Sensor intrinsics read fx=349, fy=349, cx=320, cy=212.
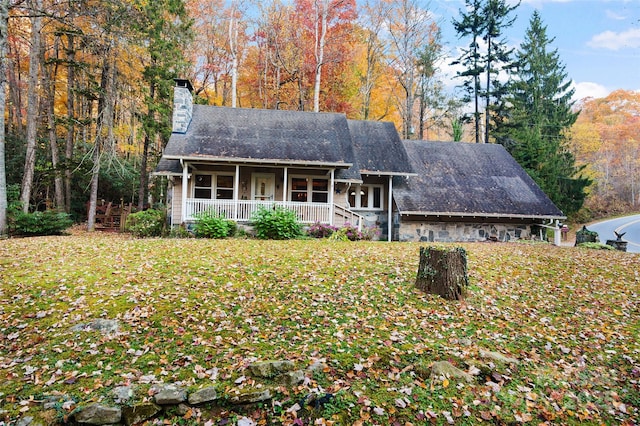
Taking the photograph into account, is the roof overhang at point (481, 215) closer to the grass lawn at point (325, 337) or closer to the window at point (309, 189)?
the window at point (309, 189)

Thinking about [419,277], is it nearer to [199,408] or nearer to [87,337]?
[199,408]

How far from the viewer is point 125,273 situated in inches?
273

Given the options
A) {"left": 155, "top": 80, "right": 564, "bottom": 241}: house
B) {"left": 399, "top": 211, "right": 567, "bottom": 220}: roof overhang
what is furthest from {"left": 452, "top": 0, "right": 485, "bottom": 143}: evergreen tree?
{"left": 399, "top": 211, "right": 567, "bottom": 220}: roof overhang

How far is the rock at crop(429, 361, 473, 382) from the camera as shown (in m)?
3.98

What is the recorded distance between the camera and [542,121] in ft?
83.8

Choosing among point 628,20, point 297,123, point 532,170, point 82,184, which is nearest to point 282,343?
point 628,20

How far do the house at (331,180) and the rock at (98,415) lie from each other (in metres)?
10.4

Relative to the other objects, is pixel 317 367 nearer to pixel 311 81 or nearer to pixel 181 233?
pixel 181 233

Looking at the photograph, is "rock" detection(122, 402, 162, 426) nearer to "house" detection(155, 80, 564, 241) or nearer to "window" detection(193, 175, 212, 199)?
"house" detection(155, 80, 564, 241)

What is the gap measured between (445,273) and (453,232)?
10473 millimetres

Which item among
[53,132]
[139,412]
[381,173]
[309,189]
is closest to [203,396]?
[139,412]

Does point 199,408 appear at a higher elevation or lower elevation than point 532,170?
lower

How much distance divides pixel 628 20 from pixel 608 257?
6.82m

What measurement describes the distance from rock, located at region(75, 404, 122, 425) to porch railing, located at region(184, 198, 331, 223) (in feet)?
34.1
